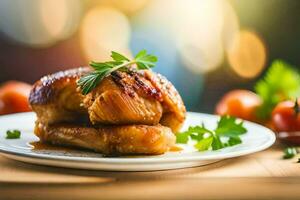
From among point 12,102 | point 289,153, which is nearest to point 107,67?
point 289,153

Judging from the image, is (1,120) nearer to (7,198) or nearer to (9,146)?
(9,146)

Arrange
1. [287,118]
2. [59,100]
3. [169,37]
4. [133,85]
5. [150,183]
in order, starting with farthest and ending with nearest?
1. [169,37]
2. [287,118]
3. [59,100]
4. [133,85]
5. [150,183]

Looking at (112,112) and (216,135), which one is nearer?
(112,112)

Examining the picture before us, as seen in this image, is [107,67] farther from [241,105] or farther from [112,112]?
[241,105]

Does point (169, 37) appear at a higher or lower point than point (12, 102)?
higher

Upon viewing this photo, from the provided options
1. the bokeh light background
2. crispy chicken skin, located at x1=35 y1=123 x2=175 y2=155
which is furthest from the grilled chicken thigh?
the bokeh light background

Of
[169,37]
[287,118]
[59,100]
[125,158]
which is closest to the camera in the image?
[125,158]

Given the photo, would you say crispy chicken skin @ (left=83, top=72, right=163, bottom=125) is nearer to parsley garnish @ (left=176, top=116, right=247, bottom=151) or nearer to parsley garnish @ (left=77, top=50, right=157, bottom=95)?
parsley garnish @ (left=77, top=50, right=157, bottom=95)
